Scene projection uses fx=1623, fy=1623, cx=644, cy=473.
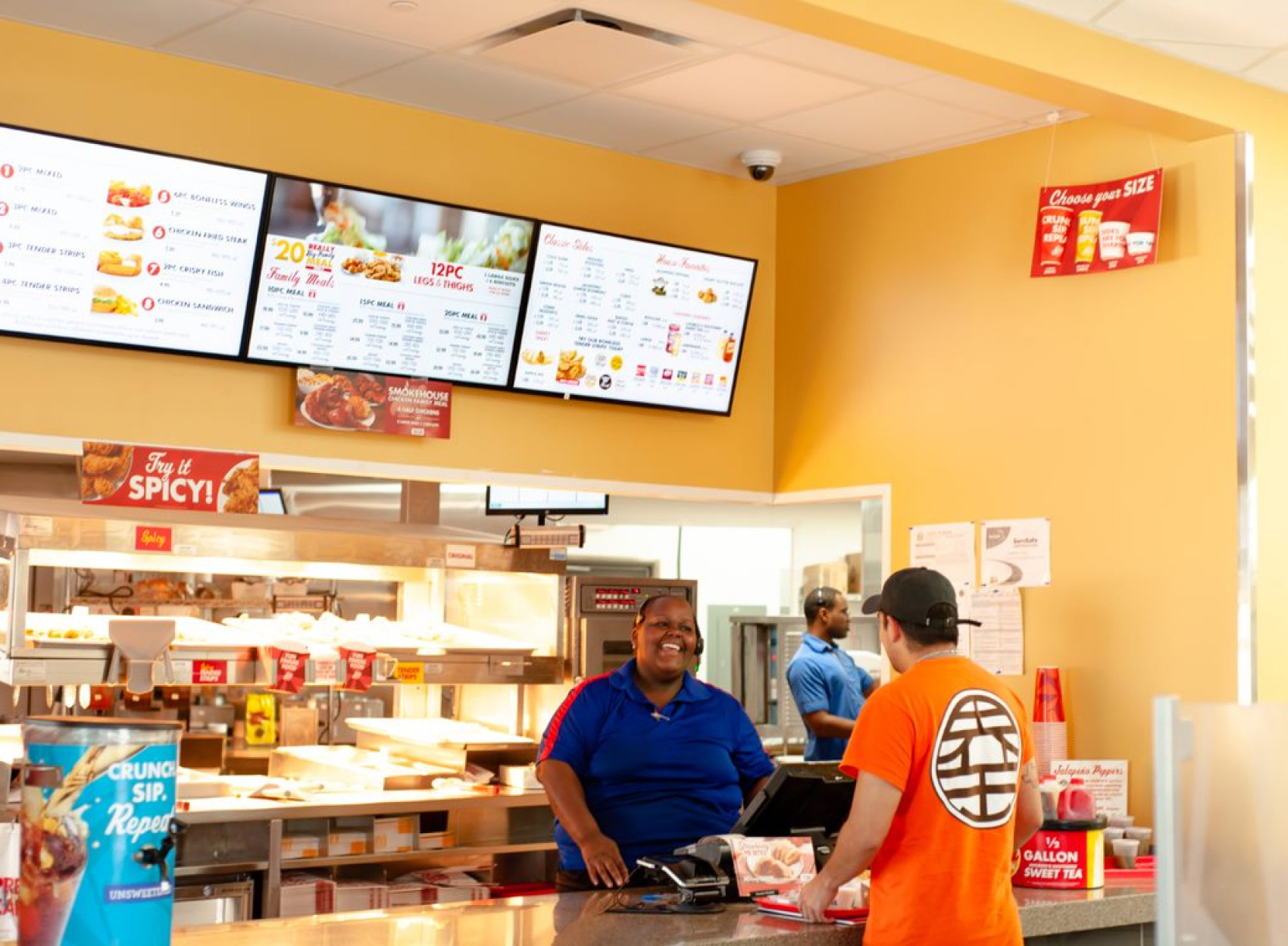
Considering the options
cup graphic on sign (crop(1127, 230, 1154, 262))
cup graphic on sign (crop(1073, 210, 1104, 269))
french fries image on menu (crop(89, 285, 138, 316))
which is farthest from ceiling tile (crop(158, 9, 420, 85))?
cup graphic on sign (crop(1127, 230, 1154, 262))

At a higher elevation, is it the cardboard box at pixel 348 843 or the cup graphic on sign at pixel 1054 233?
the cup graphic on sign at pixel 1054 233

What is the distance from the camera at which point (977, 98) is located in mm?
5344

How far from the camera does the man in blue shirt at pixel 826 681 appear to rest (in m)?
6.16

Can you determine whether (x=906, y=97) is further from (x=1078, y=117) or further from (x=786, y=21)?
(x=786, y=21)

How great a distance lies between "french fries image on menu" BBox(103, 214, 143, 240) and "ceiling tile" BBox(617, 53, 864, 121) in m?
1.62

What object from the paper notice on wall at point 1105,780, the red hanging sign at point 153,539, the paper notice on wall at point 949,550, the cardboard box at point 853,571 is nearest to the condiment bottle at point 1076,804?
the paper notice on wall at point 1105,780

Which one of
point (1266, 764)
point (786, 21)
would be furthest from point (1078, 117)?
point (1266, 764)

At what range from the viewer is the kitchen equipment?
605 centimetres

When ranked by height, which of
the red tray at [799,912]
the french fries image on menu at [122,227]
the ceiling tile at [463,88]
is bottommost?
the red tray at [799,912]

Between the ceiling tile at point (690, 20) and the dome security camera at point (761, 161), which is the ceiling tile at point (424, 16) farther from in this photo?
the dome security camera at point (761, 161)

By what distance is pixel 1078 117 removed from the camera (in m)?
5.47

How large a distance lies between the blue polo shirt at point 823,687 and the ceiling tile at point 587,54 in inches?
90.7

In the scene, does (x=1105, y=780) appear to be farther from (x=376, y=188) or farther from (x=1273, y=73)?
(x=376, y=188)

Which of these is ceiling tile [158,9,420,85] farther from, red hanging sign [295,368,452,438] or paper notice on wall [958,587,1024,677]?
paper notice on wall [958,587,1024,677]
